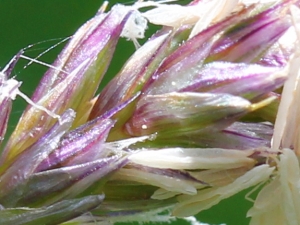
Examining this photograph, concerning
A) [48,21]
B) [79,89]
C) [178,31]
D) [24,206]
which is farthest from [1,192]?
[48,21]

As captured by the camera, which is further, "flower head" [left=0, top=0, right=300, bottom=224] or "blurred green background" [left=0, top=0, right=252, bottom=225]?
"blurred green background" [left=0, top=0, right=252, bottom=225]

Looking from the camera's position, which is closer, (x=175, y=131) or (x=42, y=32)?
(x=175, y=131)

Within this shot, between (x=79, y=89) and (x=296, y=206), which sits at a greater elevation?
(x=79, y=89)

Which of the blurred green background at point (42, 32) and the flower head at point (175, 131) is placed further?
the blurred green background at point (42, 32)

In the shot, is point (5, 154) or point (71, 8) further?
point (71, 8)

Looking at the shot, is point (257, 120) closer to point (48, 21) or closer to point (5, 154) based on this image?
point (5, 154)

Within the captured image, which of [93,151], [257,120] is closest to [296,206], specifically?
[257,120]

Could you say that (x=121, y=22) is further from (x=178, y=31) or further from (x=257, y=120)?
(x=257, y=120)
